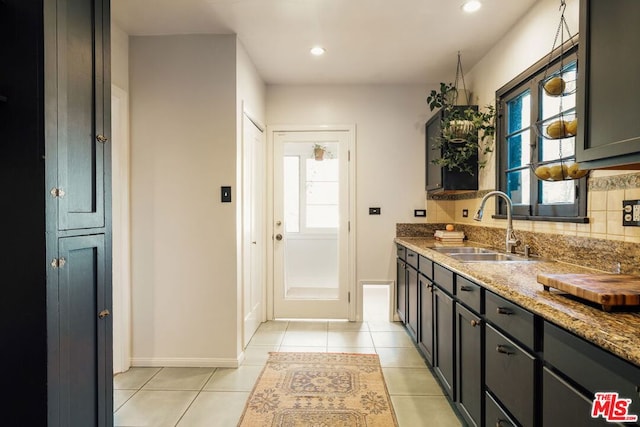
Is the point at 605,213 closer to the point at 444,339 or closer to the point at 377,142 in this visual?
the point at 444,339

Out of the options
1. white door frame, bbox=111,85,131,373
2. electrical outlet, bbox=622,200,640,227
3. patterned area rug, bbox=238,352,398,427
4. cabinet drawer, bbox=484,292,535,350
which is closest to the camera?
cabinet drawer, bbox=484,292,535,350

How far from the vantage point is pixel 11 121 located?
1309 mm

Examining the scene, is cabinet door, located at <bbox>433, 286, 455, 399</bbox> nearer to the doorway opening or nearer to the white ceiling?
the doorway opening

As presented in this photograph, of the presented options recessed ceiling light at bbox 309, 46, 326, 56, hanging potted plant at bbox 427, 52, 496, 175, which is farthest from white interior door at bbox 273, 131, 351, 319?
hanging potted plant at bbox 427, 52, 496, 175

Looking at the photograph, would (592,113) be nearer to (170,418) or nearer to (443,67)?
(443,67)

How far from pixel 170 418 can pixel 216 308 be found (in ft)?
2.75

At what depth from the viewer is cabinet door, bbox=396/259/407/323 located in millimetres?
3463

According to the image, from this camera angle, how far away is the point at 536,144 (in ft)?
7.86

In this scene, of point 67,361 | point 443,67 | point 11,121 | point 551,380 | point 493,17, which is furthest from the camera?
point 443,67

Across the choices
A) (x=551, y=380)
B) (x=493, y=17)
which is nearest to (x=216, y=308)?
(x=551, y=380)

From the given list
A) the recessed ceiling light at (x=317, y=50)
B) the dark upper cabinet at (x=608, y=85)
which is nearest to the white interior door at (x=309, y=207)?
the recessed ceiling light at (x=317, y=50)

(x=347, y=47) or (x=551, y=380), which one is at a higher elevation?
(x=347, y=47)

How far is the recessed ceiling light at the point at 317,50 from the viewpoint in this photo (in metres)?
3.02

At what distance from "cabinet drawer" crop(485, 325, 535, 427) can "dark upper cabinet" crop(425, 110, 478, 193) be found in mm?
1826
